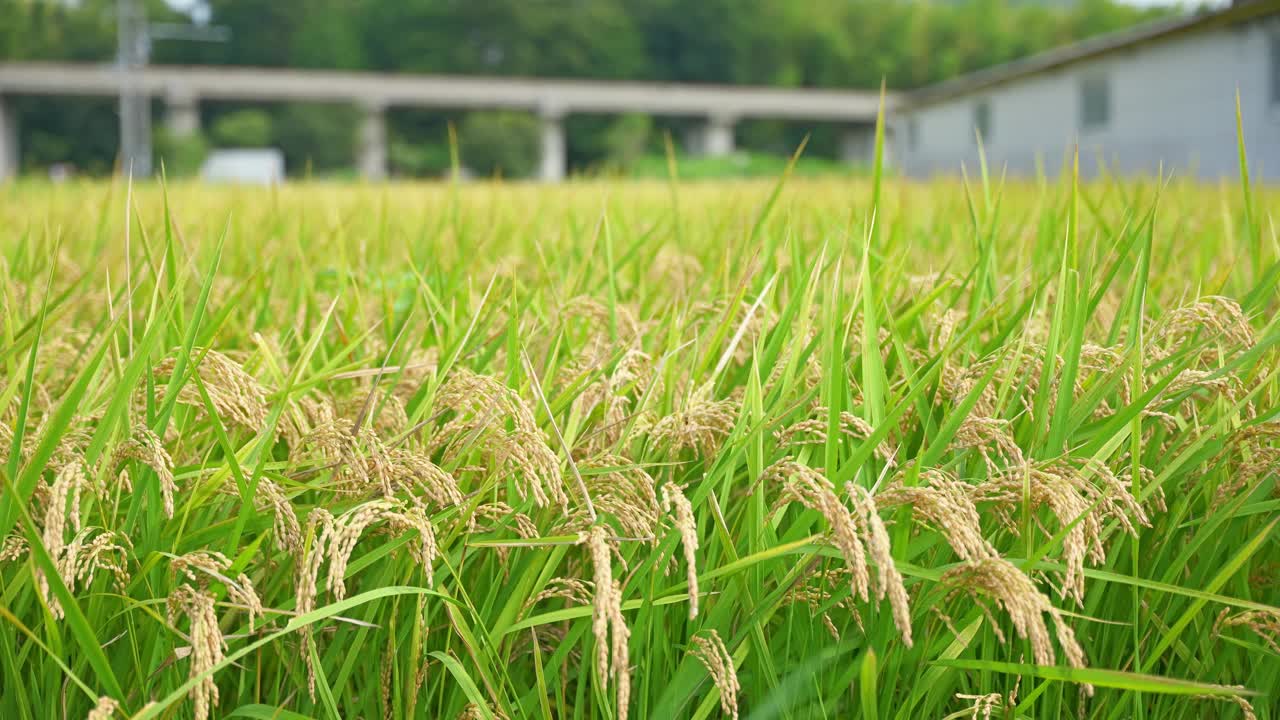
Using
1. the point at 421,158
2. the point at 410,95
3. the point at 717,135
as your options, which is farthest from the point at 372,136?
the point at 717,135

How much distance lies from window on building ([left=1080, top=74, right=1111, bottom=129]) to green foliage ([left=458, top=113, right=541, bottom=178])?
818 inches

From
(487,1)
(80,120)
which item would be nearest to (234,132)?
(80,120)

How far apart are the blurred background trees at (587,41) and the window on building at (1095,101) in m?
34.3

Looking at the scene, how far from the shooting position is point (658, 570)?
1105 mm

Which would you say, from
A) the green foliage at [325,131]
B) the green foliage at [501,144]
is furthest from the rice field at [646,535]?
the green foliage at [325,131]

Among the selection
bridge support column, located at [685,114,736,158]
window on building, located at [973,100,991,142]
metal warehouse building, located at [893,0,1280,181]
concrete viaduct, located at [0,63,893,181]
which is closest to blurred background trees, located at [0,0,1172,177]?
bridge support column, located at [685,114,736,158]

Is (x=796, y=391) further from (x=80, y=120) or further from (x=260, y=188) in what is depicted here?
(x=80, y=120)

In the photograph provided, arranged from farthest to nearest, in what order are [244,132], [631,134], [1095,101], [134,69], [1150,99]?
[631,134] → [244,132] → [134,69] → [1095,101] → [1150,99]

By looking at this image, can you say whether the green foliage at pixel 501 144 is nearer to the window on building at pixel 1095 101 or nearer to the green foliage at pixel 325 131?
the green foliage at pixel 325 131

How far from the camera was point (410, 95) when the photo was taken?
45.6m

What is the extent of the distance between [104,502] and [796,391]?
937 mm

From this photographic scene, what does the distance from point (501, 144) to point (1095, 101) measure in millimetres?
23647

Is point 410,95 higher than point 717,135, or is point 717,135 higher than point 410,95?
point 410,95

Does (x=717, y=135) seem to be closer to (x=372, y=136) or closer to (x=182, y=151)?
(x=372, y=136)
